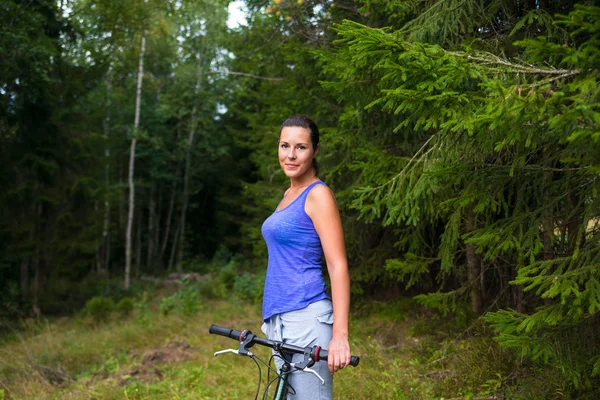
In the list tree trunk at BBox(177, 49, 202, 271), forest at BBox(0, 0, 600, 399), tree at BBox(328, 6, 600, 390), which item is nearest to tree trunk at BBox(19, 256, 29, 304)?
forest at BBox(0, 0, 600, 399)

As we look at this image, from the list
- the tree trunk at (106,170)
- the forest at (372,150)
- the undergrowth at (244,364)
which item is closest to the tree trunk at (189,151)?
the forest at (372,150)

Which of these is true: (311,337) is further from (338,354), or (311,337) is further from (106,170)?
(106,170)

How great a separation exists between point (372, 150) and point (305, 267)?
99.9 inches

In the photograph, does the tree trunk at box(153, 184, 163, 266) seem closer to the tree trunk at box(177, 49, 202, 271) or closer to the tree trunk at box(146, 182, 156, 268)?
the tree trunk at box(146, 182, 156, 268)

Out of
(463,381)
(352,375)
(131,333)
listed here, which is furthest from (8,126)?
(463,381)

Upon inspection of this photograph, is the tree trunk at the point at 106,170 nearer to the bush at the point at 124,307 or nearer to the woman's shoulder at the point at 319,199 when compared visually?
the bush at the point at 124,307

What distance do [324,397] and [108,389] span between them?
4.32m

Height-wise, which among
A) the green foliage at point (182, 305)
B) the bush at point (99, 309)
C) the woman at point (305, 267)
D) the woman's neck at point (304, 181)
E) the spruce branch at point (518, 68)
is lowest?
the bush at point (99, 309)

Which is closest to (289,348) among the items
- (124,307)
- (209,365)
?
(209,365)

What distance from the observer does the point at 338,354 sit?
6.87ft

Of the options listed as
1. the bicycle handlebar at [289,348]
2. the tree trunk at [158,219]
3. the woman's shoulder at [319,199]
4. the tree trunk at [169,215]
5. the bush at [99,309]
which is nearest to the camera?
the bicycle handlebar at [289,348]

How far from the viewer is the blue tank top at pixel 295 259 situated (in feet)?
7.59

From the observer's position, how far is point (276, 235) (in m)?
2.36

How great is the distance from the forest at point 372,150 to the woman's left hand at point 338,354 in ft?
3.23
